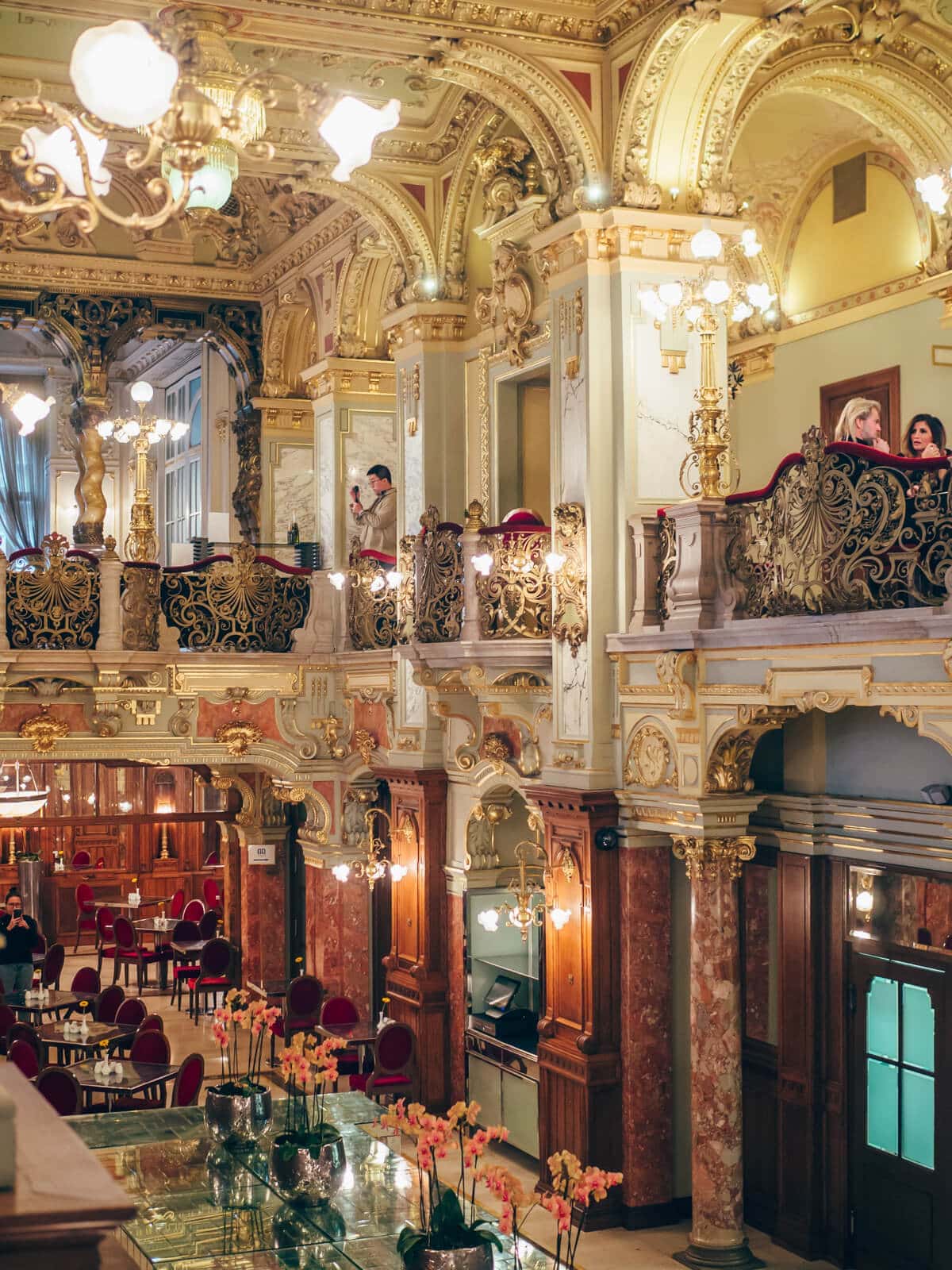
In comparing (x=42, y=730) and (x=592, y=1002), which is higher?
(x=42, y=730)

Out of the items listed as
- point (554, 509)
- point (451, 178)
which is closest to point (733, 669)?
Answer: point (554, 509)

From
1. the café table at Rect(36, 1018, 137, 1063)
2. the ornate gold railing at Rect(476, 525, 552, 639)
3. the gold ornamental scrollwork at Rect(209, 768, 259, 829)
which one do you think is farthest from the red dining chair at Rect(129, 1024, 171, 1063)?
the ornate gold railing at Rect(476, 525, 552, 639)

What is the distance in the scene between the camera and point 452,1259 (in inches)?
252

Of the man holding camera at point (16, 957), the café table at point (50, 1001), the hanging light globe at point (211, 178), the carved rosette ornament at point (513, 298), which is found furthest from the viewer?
the man holding camera at point (16, 957)

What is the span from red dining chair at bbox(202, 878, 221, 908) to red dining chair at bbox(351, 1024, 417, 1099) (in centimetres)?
867

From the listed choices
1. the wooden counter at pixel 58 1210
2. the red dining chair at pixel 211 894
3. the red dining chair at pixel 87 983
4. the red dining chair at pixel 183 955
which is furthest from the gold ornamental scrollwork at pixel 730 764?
the red dining chair at pixel 211 894

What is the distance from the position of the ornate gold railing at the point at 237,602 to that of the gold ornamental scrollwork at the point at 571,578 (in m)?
4.13

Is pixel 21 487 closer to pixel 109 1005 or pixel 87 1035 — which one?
pixel 109 1005

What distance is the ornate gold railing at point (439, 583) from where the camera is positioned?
10727 millimetres

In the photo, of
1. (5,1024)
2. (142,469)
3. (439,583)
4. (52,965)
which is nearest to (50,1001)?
(5,1024)

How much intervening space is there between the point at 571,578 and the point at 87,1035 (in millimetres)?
5848

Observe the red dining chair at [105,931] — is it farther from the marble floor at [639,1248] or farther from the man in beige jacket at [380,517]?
the marble floor at [639,1248]

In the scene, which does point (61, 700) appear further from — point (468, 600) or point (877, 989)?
point (877, 989)

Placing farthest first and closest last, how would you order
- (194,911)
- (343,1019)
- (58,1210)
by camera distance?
(194,911)
(343,1019)
(58,1210)
